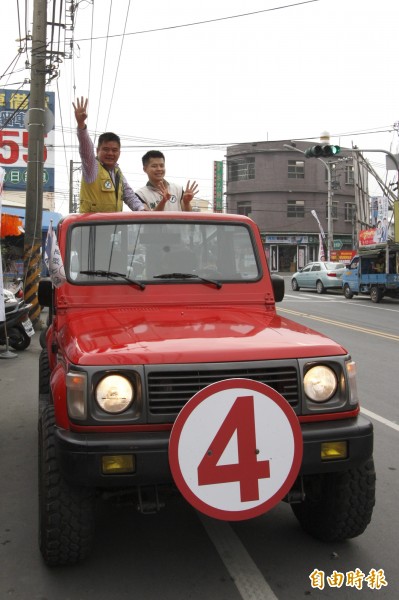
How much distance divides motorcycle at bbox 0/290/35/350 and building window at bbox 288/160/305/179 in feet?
159

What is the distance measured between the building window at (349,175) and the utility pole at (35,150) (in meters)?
49.8

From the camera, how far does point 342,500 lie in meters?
3.02

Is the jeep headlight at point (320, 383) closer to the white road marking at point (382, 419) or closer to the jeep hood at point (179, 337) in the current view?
the jeep hood at point (179, 337)

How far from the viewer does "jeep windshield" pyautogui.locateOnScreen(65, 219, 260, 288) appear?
3.85 meters

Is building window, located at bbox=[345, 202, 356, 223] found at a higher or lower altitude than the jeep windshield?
higher

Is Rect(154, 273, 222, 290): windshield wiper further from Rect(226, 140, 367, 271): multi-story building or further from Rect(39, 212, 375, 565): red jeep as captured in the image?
Rect(226, 140, 367, 271): multi-story building

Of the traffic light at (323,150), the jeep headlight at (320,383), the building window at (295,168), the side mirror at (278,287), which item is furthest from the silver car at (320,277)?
the building window at (295,168)

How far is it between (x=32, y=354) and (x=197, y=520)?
7339mm

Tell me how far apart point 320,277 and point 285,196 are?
2851cm

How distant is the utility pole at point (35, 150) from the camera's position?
1230 centimetres

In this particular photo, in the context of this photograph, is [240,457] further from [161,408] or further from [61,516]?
[61,516]

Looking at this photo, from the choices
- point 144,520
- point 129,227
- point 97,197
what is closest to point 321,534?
point 144,520

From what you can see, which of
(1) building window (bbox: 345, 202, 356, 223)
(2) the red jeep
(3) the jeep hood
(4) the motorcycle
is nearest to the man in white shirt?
(3) the jeep hood

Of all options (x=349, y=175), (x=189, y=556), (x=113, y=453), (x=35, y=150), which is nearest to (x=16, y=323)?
(x=35, y=150)
